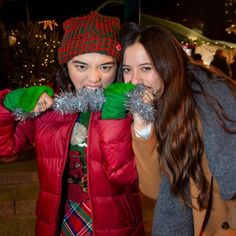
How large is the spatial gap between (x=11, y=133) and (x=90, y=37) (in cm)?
74

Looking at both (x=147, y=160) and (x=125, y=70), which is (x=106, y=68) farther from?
(x=147, y=160)

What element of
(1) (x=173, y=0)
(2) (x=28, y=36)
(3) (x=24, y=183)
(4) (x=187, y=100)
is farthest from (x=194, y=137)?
(1) (x=173, y=0)

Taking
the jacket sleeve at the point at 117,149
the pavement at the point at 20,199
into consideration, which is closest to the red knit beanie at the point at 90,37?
the jacket sleeve at the point at 117,149

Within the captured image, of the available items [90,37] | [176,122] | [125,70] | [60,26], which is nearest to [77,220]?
[176,122]

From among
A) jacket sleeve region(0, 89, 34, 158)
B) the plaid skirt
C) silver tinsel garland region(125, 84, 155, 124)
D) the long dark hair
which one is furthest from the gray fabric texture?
jacket sleeve region(0, 89, 34, 158)

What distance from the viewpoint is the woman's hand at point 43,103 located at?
191cm

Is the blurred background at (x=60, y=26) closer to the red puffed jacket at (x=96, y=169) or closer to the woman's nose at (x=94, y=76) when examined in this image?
the woman's nose at (x=94, y=76)

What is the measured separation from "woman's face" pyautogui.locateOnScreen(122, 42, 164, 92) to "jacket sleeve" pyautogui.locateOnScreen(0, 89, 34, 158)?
0.72m

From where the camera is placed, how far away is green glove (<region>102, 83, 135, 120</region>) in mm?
1777

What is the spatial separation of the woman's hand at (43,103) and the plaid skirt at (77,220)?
1.89ft

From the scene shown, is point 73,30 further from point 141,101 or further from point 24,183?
point 24,183

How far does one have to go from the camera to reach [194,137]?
6.12 ft

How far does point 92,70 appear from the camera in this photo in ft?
6.68

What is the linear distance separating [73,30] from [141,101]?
31.2 inches
